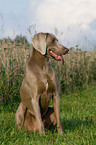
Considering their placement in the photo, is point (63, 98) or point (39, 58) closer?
point (39, 58)

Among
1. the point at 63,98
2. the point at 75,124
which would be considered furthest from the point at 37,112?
the point at 63,98

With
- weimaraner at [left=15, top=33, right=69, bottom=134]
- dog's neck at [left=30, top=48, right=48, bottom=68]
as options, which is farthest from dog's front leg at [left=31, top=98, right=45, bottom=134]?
dog's neck at [left=30, top=48, right=48, bottom=68]

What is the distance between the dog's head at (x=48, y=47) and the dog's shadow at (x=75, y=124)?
1.29 m

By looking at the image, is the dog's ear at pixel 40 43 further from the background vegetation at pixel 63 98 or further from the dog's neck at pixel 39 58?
the background vegetation at pixel 63 98

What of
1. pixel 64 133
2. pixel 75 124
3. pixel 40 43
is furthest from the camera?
pixel 75 124

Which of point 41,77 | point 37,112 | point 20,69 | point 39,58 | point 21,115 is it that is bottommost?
point 21,115

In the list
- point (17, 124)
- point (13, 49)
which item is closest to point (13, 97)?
point (13, 49)

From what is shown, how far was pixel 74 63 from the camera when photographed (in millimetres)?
7031

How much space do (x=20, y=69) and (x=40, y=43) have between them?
273cm

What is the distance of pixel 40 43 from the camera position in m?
2.68

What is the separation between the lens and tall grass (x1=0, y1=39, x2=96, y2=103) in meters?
4.82

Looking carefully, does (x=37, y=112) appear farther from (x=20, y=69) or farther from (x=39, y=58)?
(x=20, y=69)

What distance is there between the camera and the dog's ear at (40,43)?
2.66 metres

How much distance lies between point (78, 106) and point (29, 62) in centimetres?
265
